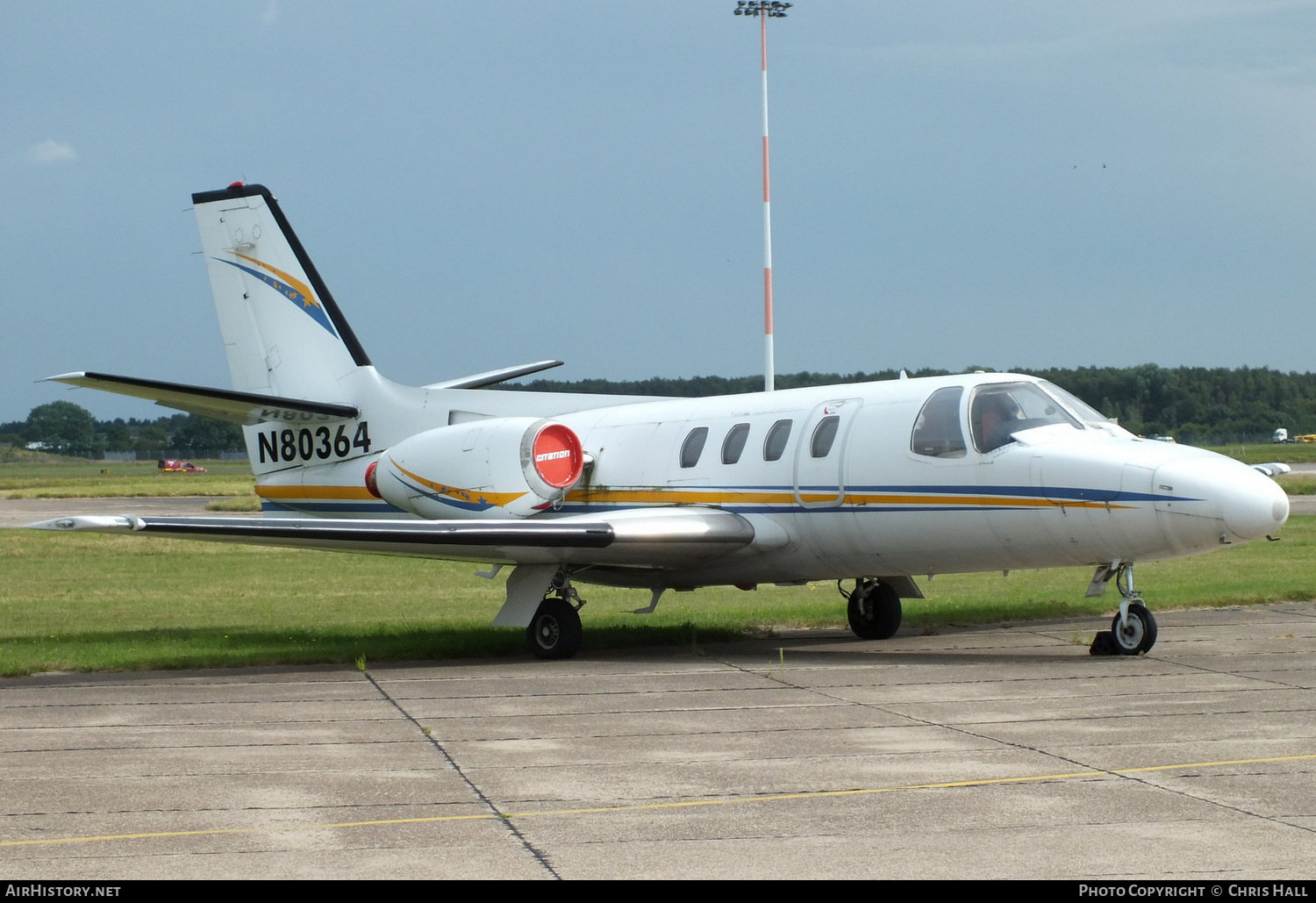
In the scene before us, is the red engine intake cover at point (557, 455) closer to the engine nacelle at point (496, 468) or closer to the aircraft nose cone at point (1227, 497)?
the engine nacelle at point (496, 468)

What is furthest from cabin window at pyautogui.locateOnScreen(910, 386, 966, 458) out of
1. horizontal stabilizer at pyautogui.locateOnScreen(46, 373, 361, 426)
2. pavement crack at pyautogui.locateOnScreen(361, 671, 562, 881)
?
horizontal stabilizer at pyautogui.locateOnScreen(46, 373, 361, 426)

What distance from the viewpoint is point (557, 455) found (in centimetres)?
1588

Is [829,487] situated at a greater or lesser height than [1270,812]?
greater

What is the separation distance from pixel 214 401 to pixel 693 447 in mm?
5676

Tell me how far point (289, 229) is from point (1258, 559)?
18065 mm

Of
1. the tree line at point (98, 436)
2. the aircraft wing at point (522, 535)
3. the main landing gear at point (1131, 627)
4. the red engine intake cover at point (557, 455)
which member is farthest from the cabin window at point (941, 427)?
the tree line at point (98, 436)

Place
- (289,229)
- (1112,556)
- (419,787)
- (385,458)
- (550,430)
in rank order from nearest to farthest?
(419,787), (1112,556), (550,430), (385,458), (289,229)

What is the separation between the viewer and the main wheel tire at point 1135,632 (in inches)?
511

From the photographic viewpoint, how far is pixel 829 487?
1388cm

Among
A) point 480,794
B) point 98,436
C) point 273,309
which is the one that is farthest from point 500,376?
point 98,436

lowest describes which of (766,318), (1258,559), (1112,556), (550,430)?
(1258,559)

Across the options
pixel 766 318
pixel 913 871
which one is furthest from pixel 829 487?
pixel 766 318

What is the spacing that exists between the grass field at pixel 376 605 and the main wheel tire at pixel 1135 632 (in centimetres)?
175
